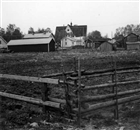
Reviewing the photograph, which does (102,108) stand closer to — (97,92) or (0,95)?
(97,92)

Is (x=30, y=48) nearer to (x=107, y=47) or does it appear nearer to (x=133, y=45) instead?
(x=107, y=47)

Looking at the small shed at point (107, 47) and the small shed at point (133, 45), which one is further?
the small shed at point (133, 45)

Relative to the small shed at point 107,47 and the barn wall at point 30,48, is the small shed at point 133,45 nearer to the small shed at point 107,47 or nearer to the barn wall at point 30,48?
the small shed at point 107,47

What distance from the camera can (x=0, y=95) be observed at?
23.3 ft

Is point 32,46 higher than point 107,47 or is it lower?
higher

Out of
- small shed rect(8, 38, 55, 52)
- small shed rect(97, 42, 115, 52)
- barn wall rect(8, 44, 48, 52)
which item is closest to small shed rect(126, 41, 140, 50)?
small shed rect(97, 42, 115, 52)

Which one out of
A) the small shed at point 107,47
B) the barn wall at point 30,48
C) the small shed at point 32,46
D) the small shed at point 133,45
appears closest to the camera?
the small shed at point 32,46

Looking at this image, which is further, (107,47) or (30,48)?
(107,47)

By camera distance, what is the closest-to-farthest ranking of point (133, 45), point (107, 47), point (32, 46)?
point (32, 46), point (107, 47), point (133, 45)

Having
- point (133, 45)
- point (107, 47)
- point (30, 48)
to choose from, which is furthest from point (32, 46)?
point (133, 45)

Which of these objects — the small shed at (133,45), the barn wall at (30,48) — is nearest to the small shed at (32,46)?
the barn wall at (30,48)

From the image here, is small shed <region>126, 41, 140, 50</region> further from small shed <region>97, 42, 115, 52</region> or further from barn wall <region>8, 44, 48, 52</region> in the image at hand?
barn wall <region>8, 44, 48, 52</region>

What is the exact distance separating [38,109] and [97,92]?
294 cm

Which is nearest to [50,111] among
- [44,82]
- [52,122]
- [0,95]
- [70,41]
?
[52,122]
